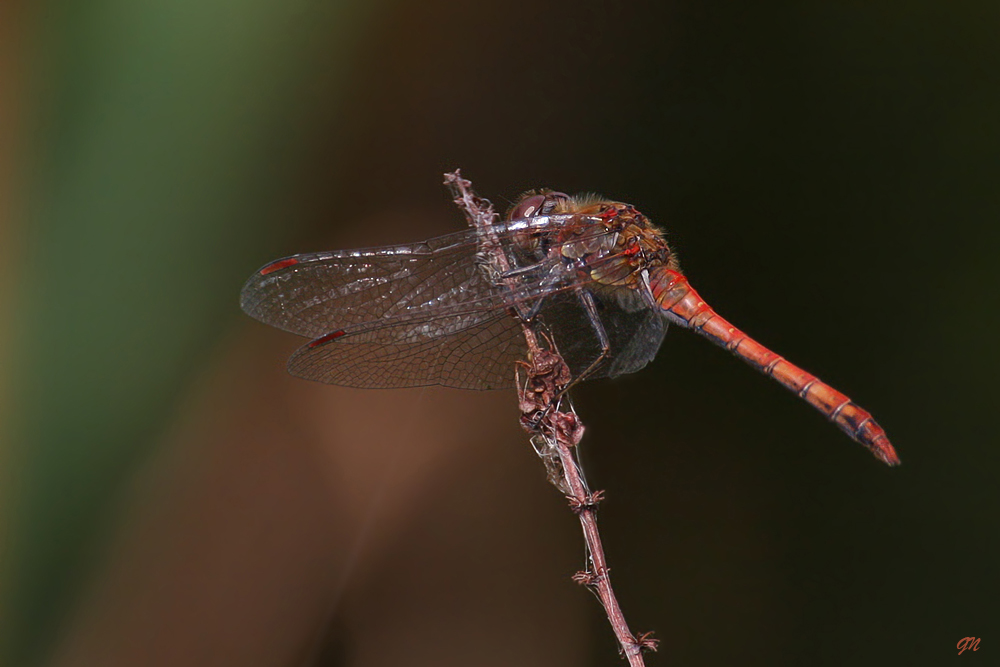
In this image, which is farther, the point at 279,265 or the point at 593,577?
the point at 279,265

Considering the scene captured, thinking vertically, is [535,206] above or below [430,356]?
above

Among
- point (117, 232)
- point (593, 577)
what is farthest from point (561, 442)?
point (117, 232)

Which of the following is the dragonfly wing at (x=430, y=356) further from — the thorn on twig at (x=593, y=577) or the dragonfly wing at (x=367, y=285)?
the thorn on twig at (x=593, y=577)

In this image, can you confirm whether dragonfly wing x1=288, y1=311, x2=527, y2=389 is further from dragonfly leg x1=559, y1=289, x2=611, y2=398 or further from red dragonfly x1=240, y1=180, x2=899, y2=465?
dragonfly leg x1=559, y1=289, x2=611, y2=398

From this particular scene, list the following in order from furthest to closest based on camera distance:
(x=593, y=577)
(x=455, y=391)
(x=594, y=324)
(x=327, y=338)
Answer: (x=455, y=391)
(x=594, y=324)
(x=327, y=338)
(x=593, y=577)

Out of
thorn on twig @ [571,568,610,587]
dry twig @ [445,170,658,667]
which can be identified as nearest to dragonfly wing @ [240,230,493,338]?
dry twig @ [445,170,658,667]

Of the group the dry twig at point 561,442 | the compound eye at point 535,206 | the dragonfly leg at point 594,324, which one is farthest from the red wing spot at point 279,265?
the dragonfly leg at point 594,324

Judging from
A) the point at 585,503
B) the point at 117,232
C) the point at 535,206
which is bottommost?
the point at 585,503

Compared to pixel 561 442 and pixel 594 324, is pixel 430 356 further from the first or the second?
pixel 561 442

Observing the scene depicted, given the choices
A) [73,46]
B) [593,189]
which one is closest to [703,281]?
[593,189]
